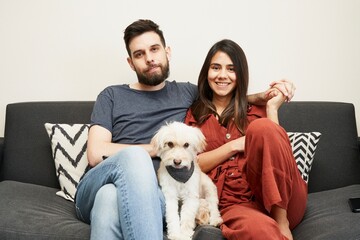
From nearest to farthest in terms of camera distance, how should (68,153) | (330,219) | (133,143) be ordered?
1. (330,219)
2. (133,143)
3. (68,153)

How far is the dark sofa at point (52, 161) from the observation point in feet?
5.90

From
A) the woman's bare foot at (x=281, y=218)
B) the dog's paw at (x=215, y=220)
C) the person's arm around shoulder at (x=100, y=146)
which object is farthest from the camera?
the person's arm around shoulder at (x=100, y=146)

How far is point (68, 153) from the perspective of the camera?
207cm

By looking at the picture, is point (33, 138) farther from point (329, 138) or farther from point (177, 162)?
point (329, 138)

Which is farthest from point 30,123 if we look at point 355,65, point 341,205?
point 355,65

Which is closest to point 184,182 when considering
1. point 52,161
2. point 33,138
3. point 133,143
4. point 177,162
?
point 177,162

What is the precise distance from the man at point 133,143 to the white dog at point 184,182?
75 millimetres

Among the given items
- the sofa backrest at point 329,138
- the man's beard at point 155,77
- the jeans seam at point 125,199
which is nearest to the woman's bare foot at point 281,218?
the jeans seam at point 125,199

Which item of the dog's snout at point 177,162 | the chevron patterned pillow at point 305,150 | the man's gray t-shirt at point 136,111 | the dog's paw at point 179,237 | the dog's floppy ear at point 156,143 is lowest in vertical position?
the dog's paw at point 179,237

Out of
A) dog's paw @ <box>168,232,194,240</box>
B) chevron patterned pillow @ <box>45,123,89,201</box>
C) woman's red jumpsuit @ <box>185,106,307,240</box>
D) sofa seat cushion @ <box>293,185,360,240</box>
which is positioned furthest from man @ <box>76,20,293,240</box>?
sofa seat cushion @ <box>293,185,360,240</box>

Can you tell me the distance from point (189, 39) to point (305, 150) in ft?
3.58

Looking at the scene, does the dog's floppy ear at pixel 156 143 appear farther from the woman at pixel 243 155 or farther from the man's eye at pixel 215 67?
the man's eye at pixel 215 67

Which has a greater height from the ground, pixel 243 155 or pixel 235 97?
pixel 235 97

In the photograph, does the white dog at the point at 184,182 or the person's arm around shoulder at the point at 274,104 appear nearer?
the white dog at the point at 184,182
